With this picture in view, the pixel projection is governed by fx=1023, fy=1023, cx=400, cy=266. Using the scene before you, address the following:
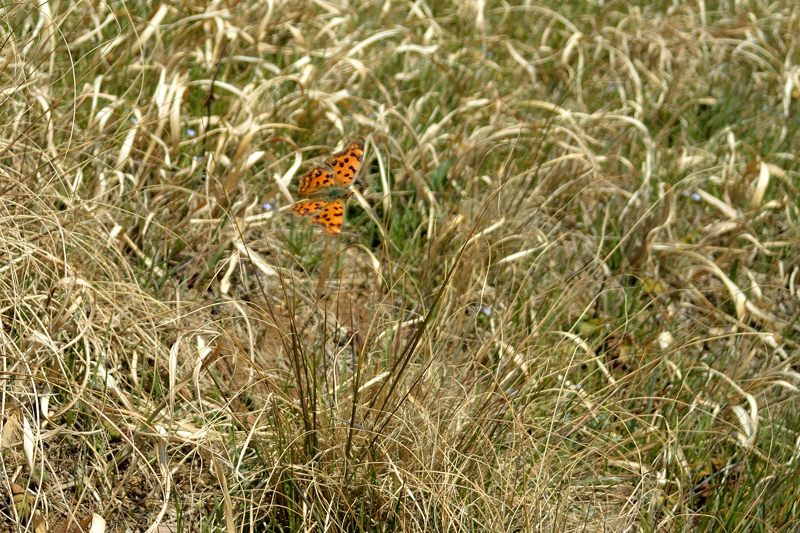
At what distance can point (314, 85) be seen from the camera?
164 inches

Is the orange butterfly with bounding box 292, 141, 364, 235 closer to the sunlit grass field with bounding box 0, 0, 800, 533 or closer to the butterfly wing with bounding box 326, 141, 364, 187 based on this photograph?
the butterfly wing with bounding box 326, 141, 364, 187

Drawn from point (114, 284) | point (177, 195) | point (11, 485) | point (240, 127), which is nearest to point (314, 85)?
point (240, 127)

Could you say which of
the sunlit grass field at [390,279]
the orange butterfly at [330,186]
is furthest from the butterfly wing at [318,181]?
the sunlit grass field at [390,279]

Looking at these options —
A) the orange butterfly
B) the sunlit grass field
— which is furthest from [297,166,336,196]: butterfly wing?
the sunlit grass field

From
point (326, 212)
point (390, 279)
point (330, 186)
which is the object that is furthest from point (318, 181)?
point (390, 279)

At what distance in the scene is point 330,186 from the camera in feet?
10.8

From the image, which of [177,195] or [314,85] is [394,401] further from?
[314,85]

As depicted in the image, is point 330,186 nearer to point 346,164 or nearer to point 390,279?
point 346,164

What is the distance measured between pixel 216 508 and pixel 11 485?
0.49 m

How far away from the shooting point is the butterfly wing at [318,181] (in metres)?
3.30

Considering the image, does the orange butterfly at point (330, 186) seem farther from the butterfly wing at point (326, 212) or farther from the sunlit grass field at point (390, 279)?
the sunlit grass field at point (390, 279)

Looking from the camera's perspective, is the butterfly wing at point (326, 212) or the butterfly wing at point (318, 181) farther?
the butterfly wing at point (318, 181)

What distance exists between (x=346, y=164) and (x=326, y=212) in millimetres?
190

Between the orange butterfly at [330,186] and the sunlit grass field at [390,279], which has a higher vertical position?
the orange butterfly at [330,186]
